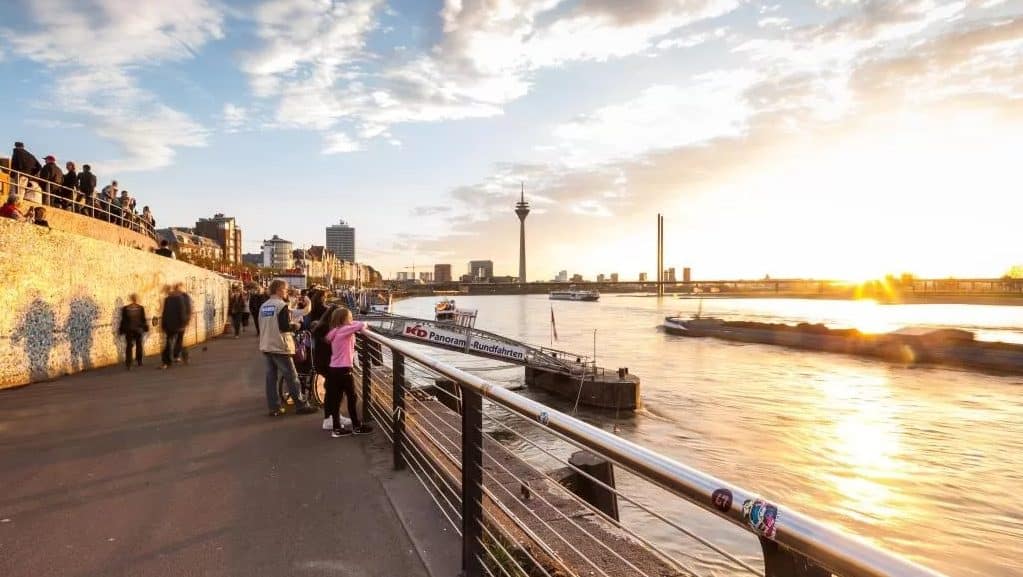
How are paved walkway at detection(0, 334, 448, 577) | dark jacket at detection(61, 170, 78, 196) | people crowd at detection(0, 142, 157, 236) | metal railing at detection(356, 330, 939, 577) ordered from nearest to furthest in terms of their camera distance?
1. metal railing at detection(356, 330, 939, 577)
2. paved walkway at detection(0, 334, 448, 577)
3. people crowd at detection(0, 142, 157, 236)
4. dark jacket at detection(61, 170, 78, 196)

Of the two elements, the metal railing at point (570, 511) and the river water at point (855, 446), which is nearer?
the metal railing at point (570, 511)

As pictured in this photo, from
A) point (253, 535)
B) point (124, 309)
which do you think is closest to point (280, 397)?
point (253, 535)

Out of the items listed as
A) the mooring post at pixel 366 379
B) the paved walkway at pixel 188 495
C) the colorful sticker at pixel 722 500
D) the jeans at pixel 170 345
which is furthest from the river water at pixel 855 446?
the jeans at pixel 170 345

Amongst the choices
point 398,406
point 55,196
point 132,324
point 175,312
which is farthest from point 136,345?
point 398,406

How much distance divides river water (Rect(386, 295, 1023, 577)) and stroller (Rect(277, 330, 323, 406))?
5760 mm

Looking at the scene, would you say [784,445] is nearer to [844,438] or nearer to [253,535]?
[844,438]

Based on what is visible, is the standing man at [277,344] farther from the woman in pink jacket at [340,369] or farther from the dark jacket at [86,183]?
the dark jacket at [86,183]

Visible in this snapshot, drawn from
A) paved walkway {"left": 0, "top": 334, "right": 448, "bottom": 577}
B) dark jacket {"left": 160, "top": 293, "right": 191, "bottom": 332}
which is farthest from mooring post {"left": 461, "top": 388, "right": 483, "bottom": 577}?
dark jacket {"left": 160, "top": 293, "right": 191, "bottom": 332}

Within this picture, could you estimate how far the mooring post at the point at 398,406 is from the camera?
5.52m

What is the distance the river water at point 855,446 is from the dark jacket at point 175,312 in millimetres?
10387

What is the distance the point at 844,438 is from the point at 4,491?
2042 cm

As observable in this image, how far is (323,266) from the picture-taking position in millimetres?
195750

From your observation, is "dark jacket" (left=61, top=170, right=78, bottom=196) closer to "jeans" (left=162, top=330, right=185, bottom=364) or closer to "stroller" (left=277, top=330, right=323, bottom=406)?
"jeans" (left=162, top=330, right=185, bottom=364)

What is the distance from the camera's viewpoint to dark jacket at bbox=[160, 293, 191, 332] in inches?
494
